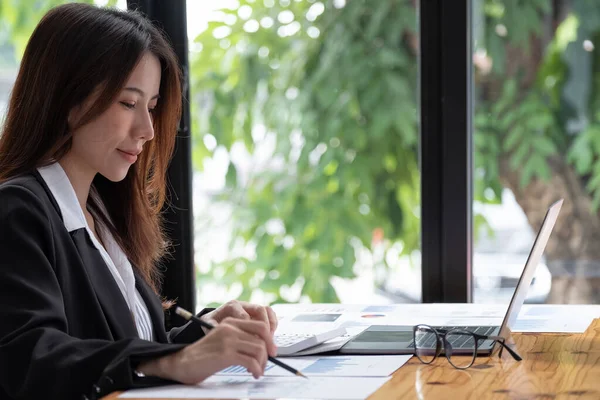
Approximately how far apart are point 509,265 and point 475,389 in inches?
56.3

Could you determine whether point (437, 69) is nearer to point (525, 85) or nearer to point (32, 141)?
point (525, 85)

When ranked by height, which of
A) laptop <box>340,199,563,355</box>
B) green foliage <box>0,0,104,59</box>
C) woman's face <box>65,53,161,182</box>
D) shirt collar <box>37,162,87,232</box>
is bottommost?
laptop <box>340,199,563,355</box>

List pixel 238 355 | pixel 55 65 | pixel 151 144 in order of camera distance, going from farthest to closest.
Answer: pixel 151 144, pixel 55 65, pixel 238 355

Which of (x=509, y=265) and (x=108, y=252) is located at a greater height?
(x=108, y=252)

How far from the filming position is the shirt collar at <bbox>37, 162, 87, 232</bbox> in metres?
1.54

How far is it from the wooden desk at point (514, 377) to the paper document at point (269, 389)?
1.2 inches

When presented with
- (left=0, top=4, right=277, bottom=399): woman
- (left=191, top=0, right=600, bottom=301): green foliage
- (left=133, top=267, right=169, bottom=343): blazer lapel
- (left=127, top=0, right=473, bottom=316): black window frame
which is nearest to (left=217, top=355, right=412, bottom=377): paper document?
(left=0, top=4, right=277, bottom=399): woman

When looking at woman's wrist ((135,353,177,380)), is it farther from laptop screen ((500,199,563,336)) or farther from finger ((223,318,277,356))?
laptop screen ((500,199,563,336))

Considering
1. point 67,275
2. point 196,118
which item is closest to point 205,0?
point 196,118

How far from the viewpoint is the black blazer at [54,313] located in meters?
1.24

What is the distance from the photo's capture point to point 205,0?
2695 millimetres

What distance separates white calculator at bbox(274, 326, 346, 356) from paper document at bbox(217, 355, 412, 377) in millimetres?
27

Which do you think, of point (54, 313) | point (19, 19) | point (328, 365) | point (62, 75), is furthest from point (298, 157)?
point (54, 313)

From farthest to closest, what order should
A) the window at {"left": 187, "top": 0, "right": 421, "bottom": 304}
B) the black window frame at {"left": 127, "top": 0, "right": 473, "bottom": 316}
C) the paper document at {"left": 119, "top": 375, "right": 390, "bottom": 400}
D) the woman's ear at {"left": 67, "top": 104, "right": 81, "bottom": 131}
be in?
the window at {"left": 187, "top": 0, "right": 421, "bottom": 304}, the black window frame at {"left": 127, "top": 0, "right": 473, "bottom": 316}, the woman's ear at {"left": 67, "top": 104, "right": 81, "bottom": 131}, the paper document at {"left": 119, "top": 375, "right": 390, "bottom": 400}
